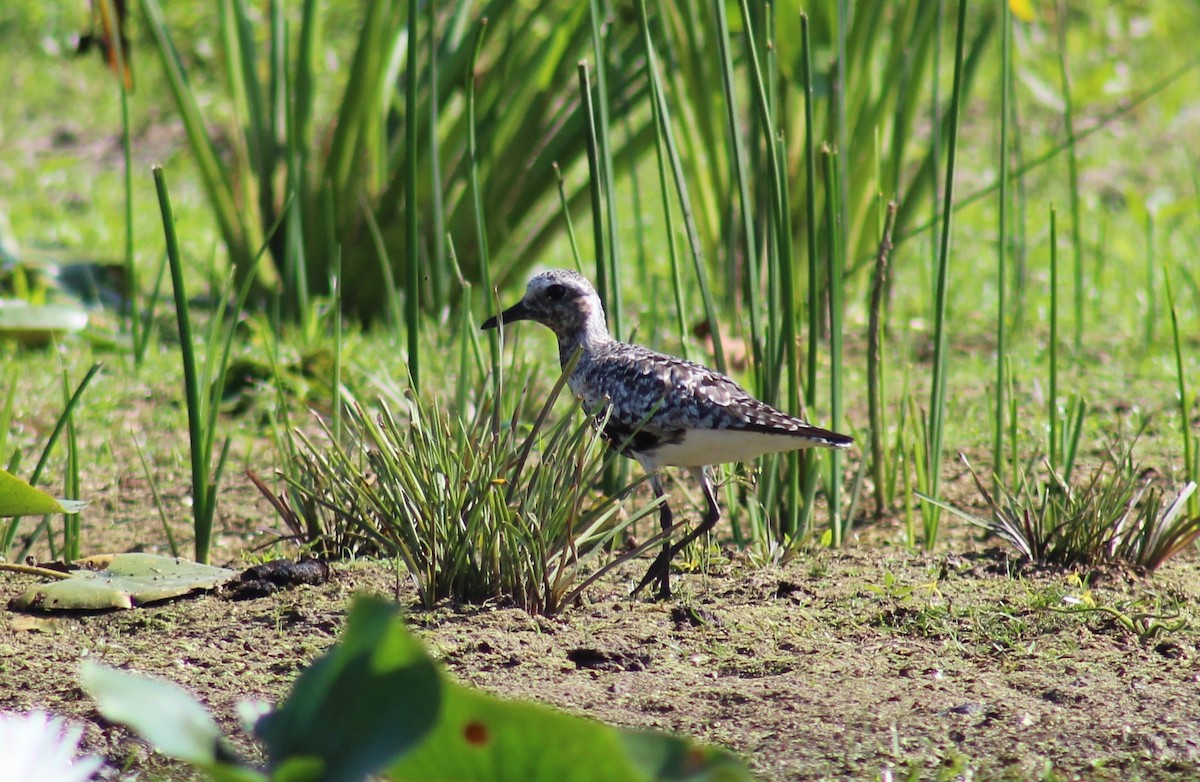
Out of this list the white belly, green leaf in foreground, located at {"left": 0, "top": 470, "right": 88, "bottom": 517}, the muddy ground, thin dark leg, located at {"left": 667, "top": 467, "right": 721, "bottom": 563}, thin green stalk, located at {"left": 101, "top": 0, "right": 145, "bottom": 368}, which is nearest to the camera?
the muddy ground

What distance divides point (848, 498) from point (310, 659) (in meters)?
1.76

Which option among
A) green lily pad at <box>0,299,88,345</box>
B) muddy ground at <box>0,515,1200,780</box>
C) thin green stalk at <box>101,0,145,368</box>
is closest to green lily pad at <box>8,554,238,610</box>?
muddy ground at <box>0,515,1200,780</box>

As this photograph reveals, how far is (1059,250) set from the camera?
610 centimetres

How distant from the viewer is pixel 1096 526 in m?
2.94

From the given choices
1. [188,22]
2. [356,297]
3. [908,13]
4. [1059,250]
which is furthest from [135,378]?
[188,22]

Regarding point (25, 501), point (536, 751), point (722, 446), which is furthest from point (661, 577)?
point (536, 751)

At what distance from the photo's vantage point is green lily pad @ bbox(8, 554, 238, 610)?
2.67 meters

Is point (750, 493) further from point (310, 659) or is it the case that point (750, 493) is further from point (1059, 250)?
point (1059, 250)

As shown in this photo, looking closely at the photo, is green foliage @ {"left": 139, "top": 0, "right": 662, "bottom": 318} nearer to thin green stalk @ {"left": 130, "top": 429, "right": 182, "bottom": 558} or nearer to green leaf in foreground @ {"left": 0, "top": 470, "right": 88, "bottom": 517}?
thin green stalk @ {"left": 130, "top": 429, "right": 182, "bottom": 558}

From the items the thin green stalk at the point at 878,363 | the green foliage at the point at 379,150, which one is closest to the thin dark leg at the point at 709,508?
the thin green stalk at the point at 878,363

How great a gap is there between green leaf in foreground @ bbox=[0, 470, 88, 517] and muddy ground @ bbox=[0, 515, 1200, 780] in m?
0.26

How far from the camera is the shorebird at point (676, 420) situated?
2840 mm

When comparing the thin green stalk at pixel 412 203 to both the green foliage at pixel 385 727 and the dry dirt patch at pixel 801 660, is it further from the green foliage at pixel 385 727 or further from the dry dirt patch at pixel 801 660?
the green foliage at pixel 385 727

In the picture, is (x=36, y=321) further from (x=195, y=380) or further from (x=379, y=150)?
(x=195, y=380)
